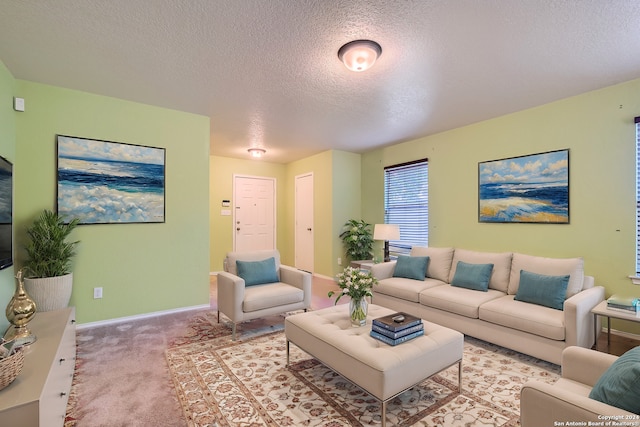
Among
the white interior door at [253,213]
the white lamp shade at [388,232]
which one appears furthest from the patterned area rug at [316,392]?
the white interior door at [253,213]

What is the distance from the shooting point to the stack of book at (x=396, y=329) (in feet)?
6.56

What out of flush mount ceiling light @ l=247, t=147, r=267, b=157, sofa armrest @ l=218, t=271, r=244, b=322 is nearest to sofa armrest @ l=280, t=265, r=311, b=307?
sofa armrest @ l=218, t=271, r=244, b=322

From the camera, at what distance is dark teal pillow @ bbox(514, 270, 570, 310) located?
8.91 ft

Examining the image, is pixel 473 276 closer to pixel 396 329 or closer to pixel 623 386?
pixel 396 329

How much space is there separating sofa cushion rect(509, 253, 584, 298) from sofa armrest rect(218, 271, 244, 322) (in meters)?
2.89

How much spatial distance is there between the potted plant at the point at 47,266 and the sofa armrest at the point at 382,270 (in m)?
3.40

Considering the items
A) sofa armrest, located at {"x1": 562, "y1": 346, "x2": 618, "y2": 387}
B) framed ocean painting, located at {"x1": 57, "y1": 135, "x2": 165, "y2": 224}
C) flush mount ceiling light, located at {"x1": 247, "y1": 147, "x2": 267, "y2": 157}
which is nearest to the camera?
sofa armrest, located at {"x1": 562, "y1": 346, "x2": 618, "y2": 387}

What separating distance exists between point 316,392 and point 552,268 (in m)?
2.59

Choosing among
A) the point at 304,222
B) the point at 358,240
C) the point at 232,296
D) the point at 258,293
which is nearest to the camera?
the point at 232,296

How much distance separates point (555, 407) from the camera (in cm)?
120

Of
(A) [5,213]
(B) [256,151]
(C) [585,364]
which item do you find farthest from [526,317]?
(B) [256,151]

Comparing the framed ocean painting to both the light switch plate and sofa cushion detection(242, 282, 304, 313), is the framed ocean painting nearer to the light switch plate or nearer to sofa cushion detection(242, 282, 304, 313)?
the light switch plate

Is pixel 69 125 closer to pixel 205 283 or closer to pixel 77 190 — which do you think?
pixel 77 190

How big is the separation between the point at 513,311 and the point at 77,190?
4.54m
